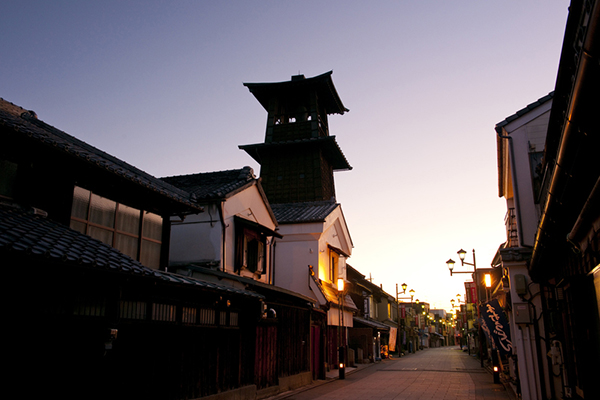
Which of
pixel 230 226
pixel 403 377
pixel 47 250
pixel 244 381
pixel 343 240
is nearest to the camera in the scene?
pixel 47 250

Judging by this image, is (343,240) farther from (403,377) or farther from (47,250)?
(47,250)

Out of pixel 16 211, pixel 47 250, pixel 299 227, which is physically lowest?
pixel 47 250

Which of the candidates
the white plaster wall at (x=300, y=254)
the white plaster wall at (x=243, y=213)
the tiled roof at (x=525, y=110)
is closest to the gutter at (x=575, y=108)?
the tiled roof at (x=525, y=110)

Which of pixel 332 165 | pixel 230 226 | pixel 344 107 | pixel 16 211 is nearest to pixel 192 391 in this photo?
pixel 16 211

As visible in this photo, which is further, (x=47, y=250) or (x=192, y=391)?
(x=192, y=391)

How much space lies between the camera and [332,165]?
130 ft

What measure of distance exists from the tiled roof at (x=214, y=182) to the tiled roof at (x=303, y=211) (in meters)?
6.86

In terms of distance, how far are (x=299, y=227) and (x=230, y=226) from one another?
9.51 metres

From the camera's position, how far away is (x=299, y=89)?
37969 millimetres

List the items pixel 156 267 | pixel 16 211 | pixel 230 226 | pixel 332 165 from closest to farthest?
1. pixel 16 211
2. pixel 156 267
3. pixel 230 226
4. pixel 332 165

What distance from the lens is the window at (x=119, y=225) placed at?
1223 centimetres

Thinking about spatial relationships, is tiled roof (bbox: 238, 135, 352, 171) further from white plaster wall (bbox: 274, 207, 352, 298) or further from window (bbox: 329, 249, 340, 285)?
window (bbox: 329, 249, 340, 285)

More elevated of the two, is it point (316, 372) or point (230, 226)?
→ point (230, 226)

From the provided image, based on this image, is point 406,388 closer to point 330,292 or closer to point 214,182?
point 330,292
